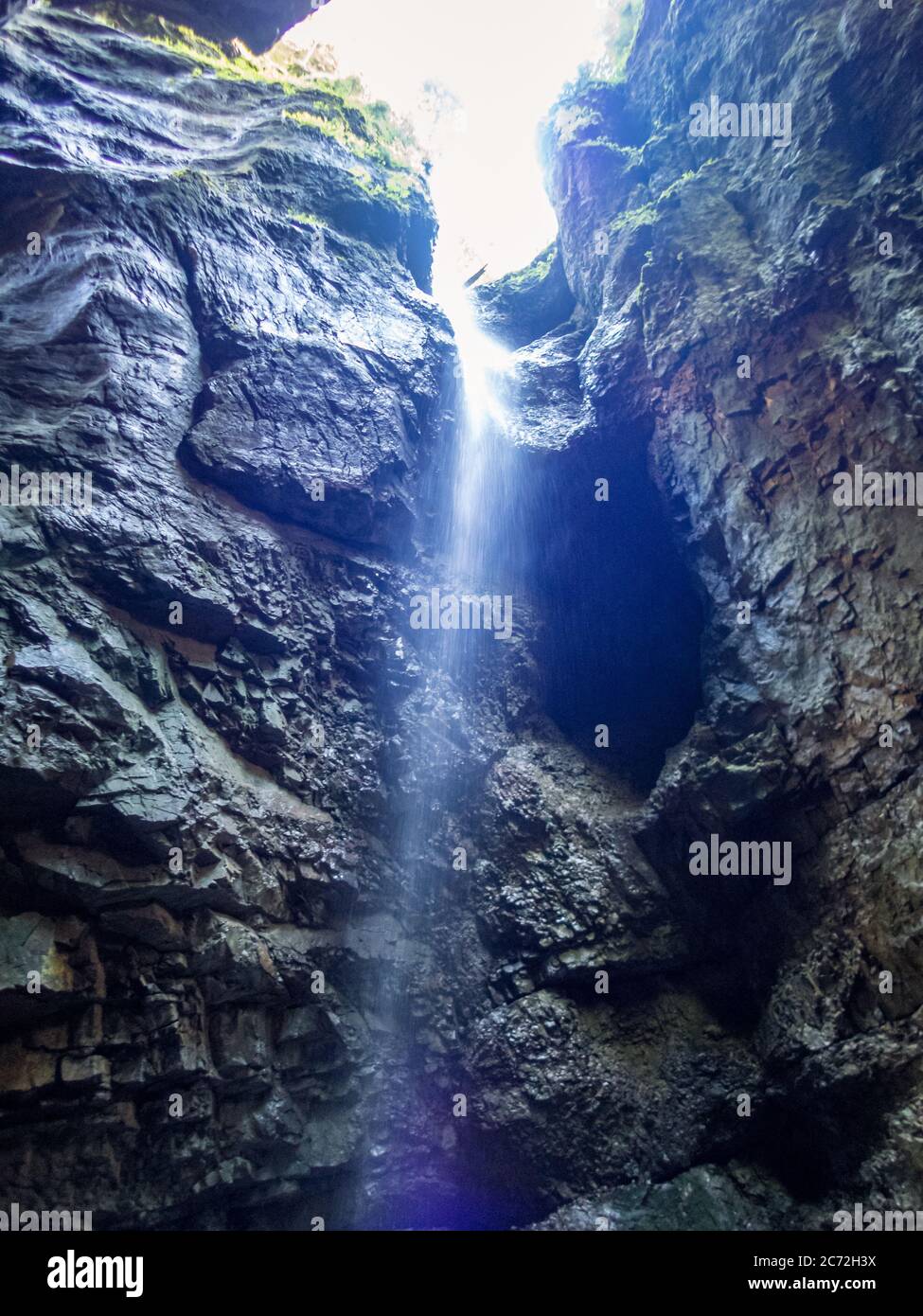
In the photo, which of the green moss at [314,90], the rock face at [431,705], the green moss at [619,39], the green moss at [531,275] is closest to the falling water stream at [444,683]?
the rock face at [431,705]

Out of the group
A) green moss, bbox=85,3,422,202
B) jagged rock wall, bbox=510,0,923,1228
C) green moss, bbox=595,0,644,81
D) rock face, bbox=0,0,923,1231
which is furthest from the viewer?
green moss, bbox=595,0,644,81

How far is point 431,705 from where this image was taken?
8.79 meters

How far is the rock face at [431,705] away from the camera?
559 centimetres

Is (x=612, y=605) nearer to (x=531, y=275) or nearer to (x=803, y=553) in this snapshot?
(x=803, y=553)

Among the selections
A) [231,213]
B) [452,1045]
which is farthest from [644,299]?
[452,1045]

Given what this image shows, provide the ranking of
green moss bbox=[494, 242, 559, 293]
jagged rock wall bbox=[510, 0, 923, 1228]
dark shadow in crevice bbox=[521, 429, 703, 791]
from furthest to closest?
1. green moss bbox=[494, 242, 559, 293]
2. dark shadow in crevice bbox=[521, 429, 703, 791]
3. jagged rock wall bbox=[510, 0, 923, 1228]

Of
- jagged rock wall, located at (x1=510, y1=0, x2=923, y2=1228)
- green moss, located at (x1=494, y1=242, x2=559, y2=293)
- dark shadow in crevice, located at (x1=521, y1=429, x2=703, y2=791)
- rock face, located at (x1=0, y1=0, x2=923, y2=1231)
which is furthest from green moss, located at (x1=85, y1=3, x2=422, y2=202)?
dark shadow in crevice, located at (x1=521, y1=429, x2=703, y2=791)

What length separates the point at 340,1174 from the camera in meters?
6.27

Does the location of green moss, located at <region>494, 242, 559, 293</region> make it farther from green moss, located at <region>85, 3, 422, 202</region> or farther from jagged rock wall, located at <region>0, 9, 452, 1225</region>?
jagged rock wall, located at <region>0, 9, 452, 1225</region>

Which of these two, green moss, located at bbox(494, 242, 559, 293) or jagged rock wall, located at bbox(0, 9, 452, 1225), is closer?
jagged rock wall, located at bbox(0, 9, 452, 1225)

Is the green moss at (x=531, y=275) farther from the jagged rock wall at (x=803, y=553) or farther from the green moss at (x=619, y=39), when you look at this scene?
the jagged rock wall at (x=803, y=553)

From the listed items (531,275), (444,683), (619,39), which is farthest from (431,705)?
(619,39)

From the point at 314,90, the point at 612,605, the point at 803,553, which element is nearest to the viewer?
the point at 803,553

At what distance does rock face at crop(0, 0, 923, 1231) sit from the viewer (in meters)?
5.59
